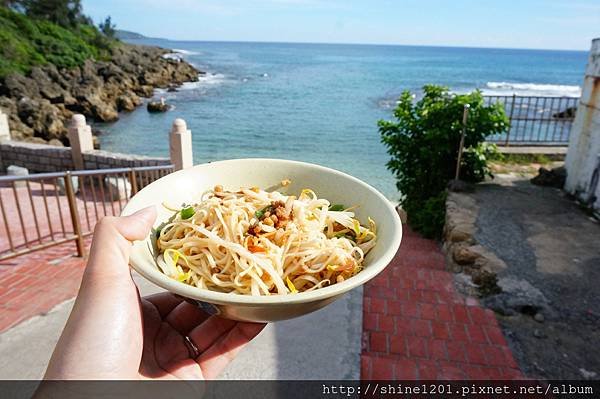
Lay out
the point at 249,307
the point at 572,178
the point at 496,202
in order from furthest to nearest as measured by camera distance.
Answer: the point at 572,178, the point at 496,202, the point at 249,307

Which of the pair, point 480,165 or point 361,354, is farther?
point 480,165

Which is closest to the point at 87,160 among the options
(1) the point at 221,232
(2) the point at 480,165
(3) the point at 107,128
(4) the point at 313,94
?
(2) the point at 480,165

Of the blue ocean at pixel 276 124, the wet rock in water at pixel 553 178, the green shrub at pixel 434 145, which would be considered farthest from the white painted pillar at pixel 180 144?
the wet rock in water at pixel 553 178

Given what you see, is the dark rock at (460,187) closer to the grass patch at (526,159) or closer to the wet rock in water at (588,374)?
the grass patch at (526,159)

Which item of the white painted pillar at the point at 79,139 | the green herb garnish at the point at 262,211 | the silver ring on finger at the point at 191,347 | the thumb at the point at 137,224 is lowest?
the white painted pillar at the point at 79,139

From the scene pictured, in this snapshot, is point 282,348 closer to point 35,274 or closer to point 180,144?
point 35,274

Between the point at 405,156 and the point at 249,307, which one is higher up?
the point at 249,307

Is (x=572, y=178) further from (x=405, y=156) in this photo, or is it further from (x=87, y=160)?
(x=87, y=160)
